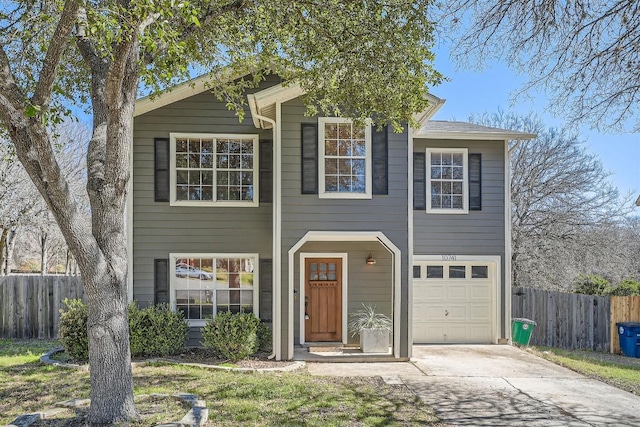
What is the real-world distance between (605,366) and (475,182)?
459cm

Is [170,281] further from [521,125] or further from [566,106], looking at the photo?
[521,125]

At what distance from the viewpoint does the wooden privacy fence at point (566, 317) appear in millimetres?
12570

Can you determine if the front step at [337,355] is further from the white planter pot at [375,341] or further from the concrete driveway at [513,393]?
the concrete driveway at [513,393]

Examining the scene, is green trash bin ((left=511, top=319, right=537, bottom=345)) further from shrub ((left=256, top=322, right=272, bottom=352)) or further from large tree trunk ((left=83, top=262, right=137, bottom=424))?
large tree trunk ((left=83, top=262, right=137, bottom=424))

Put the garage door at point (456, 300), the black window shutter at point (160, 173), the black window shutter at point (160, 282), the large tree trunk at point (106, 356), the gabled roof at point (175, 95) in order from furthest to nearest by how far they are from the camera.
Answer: the garage door at point (456, 300)
the black window shutter at point (160, 173)
the black window shutter at point (160, 282)
the gabled roof at point (175, 95)
the large tree trunk at point (106, 356)

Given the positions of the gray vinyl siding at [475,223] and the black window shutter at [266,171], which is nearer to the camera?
the black window shutter at [266,171]

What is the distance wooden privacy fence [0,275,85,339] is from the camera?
40.7 feet

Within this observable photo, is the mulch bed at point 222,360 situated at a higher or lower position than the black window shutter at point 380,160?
lower

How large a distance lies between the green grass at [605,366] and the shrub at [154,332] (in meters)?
7.42

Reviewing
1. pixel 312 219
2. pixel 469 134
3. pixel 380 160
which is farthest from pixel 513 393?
pixel 469 134

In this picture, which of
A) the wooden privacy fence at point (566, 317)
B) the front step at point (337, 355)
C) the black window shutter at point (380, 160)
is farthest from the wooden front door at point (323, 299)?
the wooden privacy fence at point (566, 317)

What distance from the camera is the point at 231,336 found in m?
9.06

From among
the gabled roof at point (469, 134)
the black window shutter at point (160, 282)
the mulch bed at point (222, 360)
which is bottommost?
the mulch bed at point (222, 360)

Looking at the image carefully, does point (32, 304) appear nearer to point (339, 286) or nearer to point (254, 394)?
point (339, 286)
